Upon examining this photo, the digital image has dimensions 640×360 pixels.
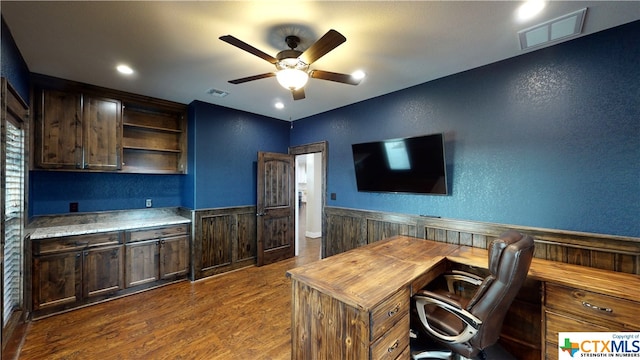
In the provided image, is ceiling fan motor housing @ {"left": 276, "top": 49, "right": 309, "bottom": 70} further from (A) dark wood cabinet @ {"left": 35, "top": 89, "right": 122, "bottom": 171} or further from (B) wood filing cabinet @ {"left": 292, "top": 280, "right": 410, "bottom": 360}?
(A) dark wood cabinet @ {"left": 35, "top": 89, "right": 122, "bottom": 171}

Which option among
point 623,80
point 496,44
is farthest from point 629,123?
point 496,44

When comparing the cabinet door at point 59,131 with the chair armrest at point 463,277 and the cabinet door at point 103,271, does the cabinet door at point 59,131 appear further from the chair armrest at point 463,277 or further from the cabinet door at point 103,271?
the chair armrest at point 463,277

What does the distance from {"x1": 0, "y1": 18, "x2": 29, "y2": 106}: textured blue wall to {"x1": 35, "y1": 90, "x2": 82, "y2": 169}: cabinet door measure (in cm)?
24

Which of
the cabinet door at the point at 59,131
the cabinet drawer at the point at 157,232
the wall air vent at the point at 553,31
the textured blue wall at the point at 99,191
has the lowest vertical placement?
the cabinet drawer at the point at 157,232

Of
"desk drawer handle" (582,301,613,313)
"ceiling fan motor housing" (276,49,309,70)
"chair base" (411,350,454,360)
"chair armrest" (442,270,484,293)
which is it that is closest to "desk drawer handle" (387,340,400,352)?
"chair base" (411,350,454,360)

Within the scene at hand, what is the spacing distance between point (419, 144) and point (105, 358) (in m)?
3.61

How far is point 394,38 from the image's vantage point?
1.97 m

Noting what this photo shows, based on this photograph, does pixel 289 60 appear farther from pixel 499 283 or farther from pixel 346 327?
pixel 499 283

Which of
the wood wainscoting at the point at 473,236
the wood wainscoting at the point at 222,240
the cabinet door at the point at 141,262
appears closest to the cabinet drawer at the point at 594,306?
the wood wainscoting at the point at 473,236

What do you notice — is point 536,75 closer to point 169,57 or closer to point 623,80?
point 623,80

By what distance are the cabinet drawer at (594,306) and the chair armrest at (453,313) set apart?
0.76 metres

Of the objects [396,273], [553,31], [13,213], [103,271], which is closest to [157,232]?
[103,271]

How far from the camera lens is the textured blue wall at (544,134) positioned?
5.98 ft

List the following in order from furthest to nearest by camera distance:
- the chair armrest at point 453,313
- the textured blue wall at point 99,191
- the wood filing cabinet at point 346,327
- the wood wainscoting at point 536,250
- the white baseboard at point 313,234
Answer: the white baseboard at point 313,234, the textured blue wall at point 99,191, the wood wainscoting at point 536,250, the chair armrest at point 453,313, the wood filing cabinet at point 346,327
